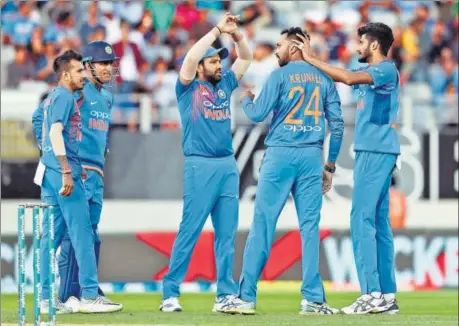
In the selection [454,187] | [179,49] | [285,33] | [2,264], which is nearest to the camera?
[285,33]

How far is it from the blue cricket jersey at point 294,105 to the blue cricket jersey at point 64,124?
4.39ft

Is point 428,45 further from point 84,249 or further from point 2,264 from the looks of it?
point 84,249

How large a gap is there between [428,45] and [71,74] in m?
11.5

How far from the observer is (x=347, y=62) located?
70.5 ft

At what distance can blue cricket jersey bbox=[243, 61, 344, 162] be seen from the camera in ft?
37.1

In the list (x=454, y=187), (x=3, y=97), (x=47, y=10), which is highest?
(x=47, y=10)

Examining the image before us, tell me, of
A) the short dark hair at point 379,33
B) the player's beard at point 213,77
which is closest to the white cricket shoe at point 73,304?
the player's beard at point 213,77

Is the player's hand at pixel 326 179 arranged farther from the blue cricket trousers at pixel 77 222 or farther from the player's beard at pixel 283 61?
the blue cricket trousers at pixel 77 222

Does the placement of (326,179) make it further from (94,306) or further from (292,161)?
(94,306)

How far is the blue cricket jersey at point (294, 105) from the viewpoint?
1130cm

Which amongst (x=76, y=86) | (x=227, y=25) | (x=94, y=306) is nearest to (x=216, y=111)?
(x=227, y=25)

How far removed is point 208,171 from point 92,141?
101cm

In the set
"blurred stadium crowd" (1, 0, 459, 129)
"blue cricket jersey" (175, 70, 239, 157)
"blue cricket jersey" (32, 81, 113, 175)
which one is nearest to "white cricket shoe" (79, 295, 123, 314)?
"blue cricket jersey" (32, 81, 113, 175)

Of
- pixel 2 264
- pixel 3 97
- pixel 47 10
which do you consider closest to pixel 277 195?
pixel 2 264
